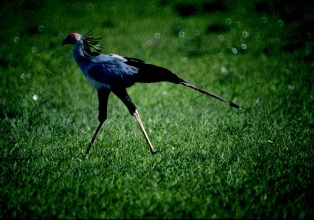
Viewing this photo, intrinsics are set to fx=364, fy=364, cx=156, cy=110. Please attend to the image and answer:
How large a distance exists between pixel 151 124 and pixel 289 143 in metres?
1.96

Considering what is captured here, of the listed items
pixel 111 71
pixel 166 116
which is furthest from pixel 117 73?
pixel 166 116

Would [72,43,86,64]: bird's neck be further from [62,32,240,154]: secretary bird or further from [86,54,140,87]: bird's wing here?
[86,54,140,87]: bird's wing

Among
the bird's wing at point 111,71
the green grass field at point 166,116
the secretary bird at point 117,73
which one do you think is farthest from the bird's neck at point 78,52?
the green grass field at point 166,116

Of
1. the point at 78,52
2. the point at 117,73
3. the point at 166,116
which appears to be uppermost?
the point at 78,52

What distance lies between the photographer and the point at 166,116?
5.77 meters

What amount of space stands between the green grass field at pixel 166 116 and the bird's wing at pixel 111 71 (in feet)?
2.66

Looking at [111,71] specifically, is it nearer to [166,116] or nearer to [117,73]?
[117,73]

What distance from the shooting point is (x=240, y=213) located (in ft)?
8.95

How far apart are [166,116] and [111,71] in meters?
2.10

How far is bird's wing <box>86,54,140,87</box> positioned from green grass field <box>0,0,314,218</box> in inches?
31.9

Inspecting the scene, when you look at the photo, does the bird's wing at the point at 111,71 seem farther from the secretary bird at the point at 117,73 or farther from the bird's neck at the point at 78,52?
the bird's neck at the point at 78,52

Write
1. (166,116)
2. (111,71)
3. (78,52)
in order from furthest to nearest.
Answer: (166,116) → (78,52) → (111,71)

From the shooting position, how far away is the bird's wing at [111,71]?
12.5 feet

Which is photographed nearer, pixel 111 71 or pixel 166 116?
pixel 111 71
